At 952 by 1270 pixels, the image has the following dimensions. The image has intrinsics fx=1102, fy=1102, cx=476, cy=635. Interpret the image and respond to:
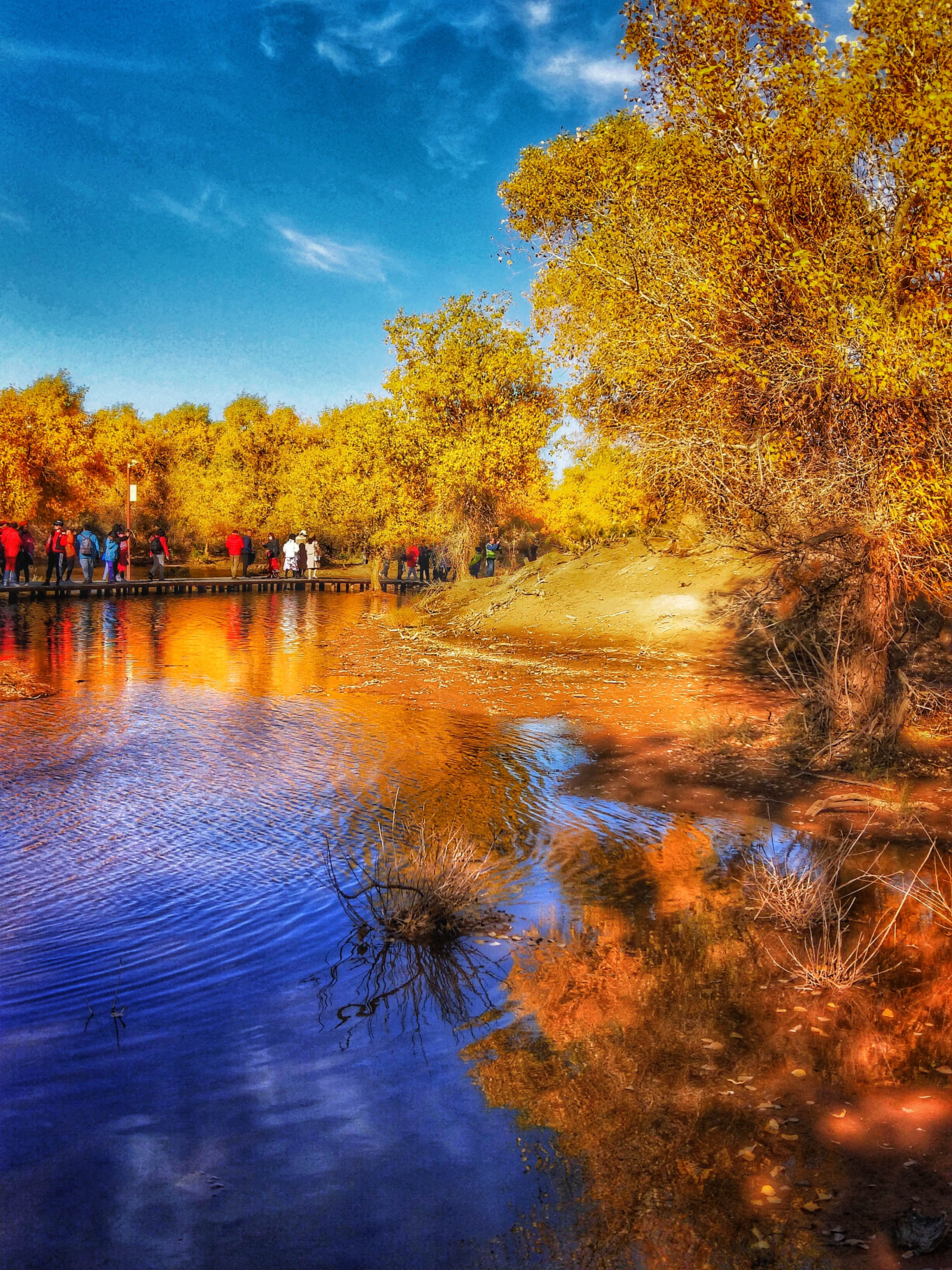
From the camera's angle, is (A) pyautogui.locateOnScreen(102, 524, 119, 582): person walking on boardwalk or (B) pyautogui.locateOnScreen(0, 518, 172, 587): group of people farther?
(A) pyautogui.locateOnScreen(102, 524, 119, 582): person walking on boardwalk

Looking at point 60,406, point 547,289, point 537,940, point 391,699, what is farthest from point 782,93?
point 60,406

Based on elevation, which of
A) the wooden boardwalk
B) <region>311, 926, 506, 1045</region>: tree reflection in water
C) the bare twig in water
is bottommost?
<region>311, 926, 506, 1045</region>: tree reflection in water

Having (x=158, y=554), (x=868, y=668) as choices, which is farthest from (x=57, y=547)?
(x=868, y=668)

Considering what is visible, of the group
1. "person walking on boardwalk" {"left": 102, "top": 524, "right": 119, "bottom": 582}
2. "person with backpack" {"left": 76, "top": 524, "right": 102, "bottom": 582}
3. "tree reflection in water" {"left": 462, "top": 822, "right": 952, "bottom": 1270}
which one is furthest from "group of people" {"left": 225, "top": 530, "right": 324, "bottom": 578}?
"tree reflection in water" {"left": 462, "top": 822, "right": 952, "bottom": 1270}

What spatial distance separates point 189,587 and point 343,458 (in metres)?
11.5

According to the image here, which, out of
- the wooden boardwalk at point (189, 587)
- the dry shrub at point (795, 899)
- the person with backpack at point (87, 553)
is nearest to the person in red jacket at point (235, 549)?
the wooden boardwalk at point (189, 587)

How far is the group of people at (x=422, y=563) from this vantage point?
177ft

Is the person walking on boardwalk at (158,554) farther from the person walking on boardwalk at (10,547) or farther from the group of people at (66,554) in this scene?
the person walking on boardwalk at (10,547)

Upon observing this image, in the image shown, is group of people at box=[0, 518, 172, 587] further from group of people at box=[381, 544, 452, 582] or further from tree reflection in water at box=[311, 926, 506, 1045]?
tree reflection in water at box=[311, 926, 506, 1045]

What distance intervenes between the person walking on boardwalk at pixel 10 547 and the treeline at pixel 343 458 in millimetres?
10154

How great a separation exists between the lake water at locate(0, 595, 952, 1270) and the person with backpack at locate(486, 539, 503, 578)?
1335 inches

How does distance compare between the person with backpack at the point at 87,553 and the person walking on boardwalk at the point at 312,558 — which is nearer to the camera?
the person with backpack at the point at 87,553

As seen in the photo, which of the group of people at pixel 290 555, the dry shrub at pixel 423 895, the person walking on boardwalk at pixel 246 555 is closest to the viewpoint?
the dry shrub at pixel 423 895

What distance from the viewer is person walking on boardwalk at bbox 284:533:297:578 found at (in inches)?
2013
